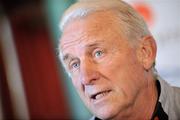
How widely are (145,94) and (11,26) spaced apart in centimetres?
59

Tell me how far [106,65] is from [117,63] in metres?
0.03

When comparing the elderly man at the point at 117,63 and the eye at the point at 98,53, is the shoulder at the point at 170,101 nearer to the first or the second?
the elderly man at the point at 117,63

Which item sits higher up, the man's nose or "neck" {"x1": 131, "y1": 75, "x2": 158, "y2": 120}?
the man's nose

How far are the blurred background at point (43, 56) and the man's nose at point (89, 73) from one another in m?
0.16

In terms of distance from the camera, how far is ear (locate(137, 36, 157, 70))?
87 cm

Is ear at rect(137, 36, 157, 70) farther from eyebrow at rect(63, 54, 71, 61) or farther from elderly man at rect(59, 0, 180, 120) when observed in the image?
eyebrow at rect(63, 54, 71, 61)

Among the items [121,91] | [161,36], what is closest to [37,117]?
[121,91]

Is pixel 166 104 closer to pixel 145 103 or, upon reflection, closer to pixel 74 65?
pixel 145 103

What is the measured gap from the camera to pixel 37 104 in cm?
118

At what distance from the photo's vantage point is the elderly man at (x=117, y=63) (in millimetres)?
872

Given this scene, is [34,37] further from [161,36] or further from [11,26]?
[161,36]

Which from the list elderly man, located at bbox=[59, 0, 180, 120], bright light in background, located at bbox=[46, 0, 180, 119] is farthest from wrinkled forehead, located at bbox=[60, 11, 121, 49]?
bright light in background, located at bbox=[46, 0, 180, 119]

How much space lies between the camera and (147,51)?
883 millimetres

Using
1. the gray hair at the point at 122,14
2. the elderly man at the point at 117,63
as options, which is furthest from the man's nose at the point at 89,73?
the gray hair at the point at 122,14
